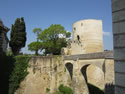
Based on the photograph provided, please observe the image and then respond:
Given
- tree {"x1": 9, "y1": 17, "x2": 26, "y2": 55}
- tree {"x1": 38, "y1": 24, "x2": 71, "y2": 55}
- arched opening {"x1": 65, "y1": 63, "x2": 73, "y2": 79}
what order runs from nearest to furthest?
arched opening {"x1": 65, "y1": 63, "x2": 73, "y2": 79}, tree {"x1": 9, "y1": 17, "x2": 26, "y2": 55}, tree {"x1": 38, "y1": 24, "x2": 71, "y2": 55}

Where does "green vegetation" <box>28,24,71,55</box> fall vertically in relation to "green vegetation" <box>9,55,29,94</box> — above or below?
above

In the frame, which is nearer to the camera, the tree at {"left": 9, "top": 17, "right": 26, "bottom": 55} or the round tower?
the round tower

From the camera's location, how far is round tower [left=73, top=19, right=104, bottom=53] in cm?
2025

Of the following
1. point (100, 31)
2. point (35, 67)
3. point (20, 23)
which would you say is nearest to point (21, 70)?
point (35, 67)

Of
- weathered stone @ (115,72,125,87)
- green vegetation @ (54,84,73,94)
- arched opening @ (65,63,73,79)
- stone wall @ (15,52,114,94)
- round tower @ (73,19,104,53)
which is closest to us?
weathered stone @ (115,72,125,87)

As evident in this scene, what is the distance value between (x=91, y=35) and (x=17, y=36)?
12788 millimetres

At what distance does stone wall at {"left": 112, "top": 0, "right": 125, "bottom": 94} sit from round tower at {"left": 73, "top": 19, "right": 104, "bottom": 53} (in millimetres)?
18510

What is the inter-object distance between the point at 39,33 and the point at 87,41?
14.4 meters

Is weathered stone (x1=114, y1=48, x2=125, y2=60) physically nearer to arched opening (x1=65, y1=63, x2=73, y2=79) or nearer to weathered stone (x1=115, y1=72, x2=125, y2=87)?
weathered stone (x1=115, y1=72, x2=125, y2=87)

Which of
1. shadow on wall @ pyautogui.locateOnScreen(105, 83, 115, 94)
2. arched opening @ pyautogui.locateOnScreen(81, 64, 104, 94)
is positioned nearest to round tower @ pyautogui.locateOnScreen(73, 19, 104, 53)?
arched opening @ pyautogui.locateOnScreen(81, 64, 104, 94)

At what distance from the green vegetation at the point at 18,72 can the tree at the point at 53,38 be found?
11879 millimetres

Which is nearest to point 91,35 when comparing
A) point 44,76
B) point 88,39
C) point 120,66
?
point 88,39

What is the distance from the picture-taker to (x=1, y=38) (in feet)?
42.1

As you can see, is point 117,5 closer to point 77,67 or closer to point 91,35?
point 77,67
